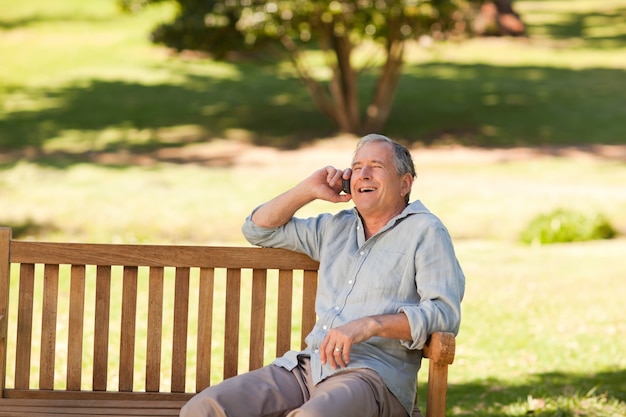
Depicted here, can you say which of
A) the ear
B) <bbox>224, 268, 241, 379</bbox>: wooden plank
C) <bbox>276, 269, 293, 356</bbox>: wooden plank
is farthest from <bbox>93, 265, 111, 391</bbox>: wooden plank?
the ear

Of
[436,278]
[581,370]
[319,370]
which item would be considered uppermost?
[436,278]

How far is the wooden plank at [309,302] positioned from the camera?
4402 millimetres

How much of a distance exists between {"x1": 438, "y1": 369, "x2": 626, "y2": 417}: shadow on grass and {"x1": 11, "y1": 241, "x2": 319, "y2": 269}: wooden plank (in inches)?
75.8

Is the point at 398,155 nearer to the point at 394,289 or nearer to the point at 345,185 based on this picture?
the point at 345,185

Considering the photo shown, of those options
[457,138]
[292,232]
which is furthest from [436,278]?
[457,138]

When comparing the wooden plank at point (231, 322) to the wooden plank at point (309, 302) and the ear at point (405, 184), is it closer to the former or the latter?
the wooden plank at point (309, 302)

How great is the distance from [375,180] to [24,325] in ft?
5.29

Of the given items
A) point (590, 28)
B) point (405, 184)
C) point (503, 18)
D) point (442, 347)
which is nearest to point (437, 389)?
point (442, 347)

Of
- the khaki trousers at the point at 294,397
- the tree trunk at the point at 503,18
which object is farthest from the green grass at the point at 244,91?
the khaki trousers at the point at 294,397

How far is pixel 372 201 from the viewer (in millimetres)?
4031

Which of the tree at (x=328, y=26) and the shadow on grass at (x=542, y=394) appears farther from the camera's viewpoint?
the tree at (x=328, y=26)

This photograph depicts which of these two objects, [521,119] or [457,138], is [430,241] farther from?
[521,119]

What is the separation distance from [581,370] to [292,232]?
10.3ft

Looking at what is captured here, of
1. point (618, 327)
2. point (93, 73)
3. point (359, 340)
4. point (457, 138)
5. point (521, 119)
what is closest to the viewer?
point (359, 340)
